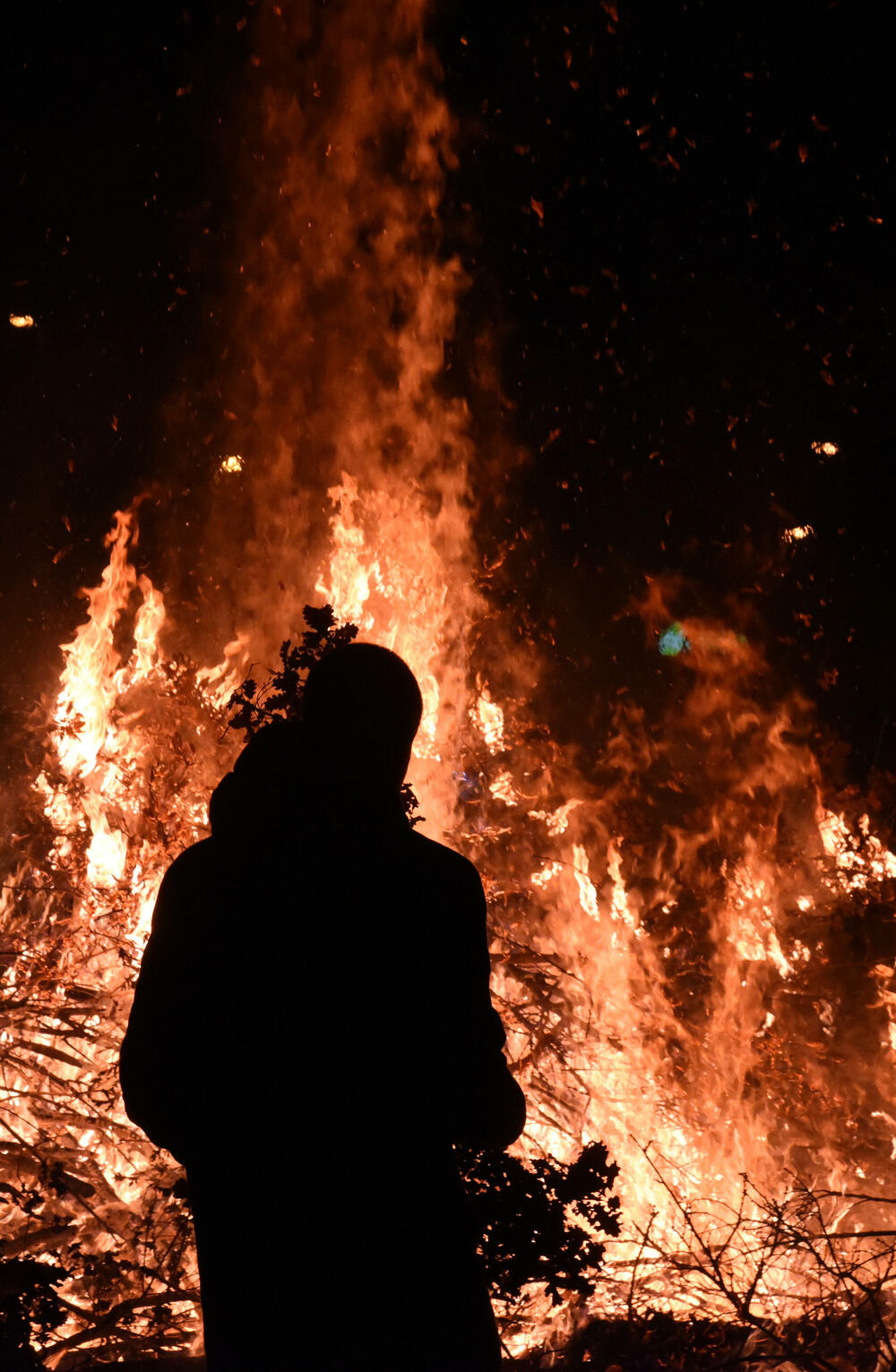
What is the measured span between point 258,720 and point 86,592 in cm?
646

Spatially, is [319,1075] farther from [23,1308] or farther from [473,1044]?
[23,1308]

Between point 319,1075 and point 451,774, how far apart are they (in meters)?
6.01

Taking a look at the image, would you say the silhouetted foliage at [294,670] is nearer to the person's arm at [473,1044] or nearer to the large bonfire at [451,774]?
the person's arm at [473,1044]

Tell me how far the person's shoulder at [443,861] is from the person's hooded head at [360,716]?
0.12 metres

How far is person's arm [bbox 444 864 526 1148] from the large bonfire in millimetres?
4231

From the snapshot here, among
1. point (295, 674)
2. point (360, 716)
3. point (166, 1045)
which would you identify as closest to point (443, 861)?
point (360, 716)

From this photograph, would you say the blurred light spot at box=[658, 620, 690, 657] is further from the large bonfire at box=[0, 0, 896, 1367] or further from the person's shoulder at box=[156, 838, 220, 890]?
the person's shoulder at box=[156, 838, 220, 890]

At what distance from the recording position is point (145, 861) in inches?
237

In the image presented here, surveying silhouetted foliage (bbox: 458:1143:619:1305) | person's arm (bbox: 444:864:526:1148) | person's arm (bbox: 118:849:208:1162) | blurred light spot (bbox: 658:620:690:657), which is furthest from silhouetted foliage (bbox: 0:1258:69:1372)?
blurred light spot (bbox: 658:620:690:657)

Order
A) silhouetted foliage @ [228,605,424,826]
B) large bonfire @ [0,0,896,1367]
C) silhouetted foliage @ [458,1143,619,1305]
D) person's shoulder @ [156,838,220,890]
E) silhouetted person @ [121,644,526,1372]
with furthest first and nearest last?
1. large bonfire @ [0,0,896,1367]
2. silhouetted foliage @ [228,605,424,826]
3. silhouetted foliage @ [458,1143,619,1305]
4. person's shoulder @ [156,838,220,890]
5. silhouetted person @ [121,644,526,1372]

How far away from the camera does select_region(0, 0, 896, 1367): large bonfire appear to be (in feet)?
19.5

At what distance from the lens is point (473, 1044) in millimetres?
1476

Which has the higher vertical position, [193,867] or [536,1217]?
[193,867]

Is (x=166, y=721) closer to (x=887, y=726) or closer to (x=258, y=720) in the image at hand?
(x=258, y=720)
